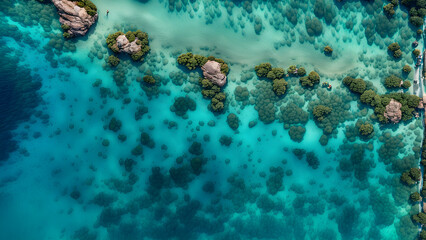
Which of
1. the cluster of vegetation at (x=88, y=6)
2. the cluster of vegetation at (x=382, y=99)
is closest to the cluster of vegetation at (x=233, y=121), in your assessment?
the cluster of vegetation at (x=382, y=99)

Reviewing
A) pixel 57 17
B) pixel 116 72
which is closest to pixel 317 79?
pixel 116 72

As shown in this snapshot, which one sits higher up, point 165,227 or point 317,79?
point 317,79

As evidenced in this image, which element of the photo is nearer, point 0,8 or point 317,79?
point 0,8

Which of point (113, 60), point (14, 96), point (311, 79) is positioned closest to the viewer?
point (14, 96)

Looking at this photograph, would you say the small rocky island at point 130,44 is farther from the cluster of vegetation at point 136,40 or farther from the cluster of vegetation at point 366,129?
the cluster of vegetation at point 366,129

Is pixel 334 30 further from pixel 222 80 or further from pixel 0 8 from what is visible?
pixel 0 8

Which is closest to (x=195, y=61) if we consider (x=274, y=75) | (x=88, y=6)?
(x=274, y=75)

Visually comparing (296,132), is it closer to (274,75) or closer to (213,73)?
(274,75)

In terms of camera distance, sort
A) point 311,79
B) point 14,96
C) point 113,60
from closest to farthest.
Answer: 1. point 14,96
2. point 113,60
3. point 311,79
